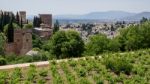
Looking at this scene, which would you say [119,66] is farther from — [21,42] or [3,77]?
[21,42]

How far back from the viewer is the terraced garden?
14914mm

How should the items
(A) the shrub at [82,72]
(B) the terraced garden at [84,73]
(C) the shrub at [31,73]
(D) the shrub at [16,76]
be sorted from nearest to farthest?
1. (D) the shrub at [16,76]
2. (B) the terraced garden at [84,73]
3. (C) the shrub at [31,73]
4. (A) the shrub at [82,72]

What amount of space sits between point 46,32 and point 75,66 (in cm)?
6740

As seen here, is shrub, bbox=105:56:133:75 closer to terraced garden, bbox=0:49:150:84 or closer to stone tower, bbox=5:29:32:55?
terraced garden, bbox=0:49:150:84

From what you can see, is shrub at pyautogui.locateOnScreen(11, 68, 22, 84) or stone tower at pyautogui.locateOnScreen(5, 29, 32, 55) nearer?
shrub at pyautogui.locateOnScreen(11, 68, 22, 84)

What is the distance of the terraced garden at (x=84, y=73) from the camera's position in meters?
14.9

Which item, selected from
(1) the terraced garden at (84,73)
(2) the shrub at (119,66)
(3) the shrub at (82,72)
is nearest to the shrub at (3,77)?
(1) the terraced garden at (84,73)

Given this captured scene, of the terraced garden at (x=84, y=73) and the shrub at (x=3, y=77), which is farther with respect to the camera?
the terraced garden at (x=84, y=73)

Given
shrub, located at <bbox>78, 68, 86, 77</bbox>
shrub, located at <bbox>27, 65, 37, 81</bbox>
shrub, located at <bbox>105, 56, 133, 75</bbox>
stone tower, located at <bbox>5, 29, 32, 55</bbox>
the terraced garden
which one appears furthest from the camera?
stone tower, located at <bbox>5, 29, 32, 55</bbox>

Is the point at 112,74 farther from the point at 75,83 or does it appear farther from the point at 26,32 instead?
the point at 26,32

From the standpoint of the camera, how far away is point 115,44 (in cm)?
4116

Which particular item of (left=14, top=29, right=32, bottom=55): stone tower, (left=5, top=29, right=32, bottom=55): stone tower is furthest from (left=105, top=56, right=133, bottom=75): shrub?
(left=14, top=29, right=32, bottom=55): stone tower

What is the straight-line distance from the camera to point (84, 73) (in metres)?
16.2

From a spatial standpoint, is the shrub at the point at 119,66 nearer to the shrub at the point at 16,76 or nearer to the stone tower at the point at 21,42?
the shrub at the point at 16,76
